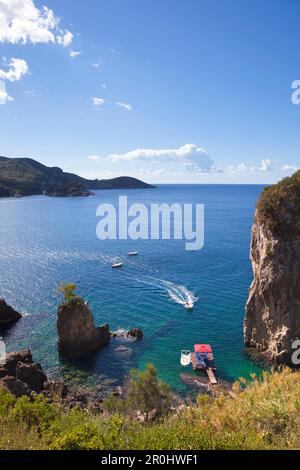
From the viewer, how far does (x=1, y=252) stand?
9162 centimetres

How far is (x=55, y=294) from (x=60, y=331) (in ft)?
60.6

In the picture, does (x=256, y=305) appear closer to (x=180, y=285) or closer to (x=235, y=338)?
(x=235, y=338)

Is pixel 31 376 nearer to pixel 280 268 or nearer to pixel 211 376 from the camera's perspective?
pixel 211 376

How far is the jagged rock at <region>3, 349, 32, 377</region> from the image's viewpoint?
37.4 m

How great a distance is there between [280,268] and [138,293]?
96.9ft

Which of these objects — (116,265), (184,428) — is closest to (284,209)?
(184,428)

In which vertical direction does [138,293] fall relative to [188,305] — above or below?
above

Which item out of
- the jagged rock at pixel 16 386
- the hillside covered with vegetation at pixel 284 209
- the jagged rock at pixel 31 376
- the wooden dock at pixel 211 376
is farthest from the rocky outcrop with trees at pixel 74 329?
the hillside covered with vegetation at pixel 284 209

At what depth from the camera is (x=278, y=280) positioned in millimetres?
39094

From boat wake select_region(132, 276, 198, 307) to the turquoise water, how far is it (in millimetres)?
189

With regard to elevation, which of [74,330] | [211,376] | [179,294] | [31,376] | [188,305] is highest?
[179,294]

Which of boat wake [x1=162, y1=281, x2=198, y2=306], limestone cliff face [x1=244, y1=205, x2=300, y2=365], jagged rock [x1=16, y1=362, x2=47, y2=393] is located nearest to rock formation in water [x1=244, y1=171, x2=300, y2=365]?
limestone cliff face [x1=244, y1=205, x2=300, y2=365]

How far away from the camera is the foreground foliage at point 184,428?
11781 millimetres
